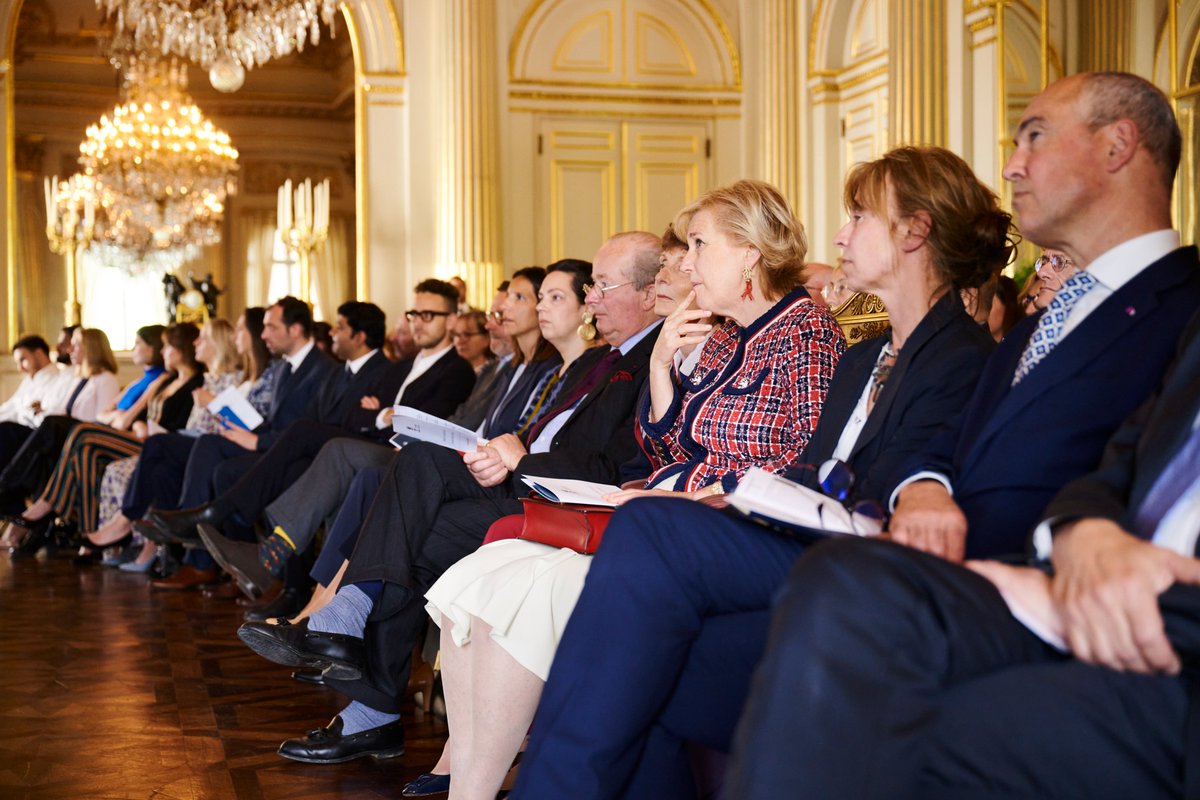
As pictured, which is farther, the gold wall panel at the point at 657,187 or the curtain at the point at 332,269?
the curtain at the point at 332,269

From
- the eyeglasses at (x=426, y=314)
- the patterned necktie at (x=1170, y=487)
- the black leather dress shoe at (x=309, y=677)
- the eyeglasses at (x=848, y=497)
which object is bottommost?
the black leather dress shoe at (x=309, y=677)

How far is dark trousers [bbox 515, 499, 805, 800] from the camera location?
1.73 m

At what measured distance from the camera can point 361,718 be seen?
116 inches

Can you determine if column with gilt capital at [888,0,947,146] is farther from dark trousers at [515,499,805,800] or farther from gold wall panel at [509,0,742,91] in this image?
dark trousers at [515,499,805,800]

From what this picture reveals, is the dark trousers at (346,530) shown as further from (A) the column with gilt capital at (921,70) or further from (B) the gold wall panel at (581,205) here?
(B) the gold wall panel at (581,205)

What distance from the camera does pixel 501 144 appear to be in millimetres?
9125

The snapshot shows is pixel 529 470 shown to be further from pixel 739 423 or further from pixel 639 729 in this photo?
pixel 639 729

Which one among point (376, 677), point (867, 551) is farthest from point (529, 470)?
point (867, 551)

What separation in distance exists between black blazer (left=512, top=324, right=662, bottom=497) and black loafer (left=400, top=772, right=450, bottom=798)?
0.78 metres

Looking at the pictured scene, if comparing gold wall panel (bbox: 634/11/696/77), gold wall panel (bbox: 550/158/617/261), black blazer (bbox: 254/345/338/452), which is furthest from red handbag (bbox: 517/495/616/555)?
gold wall panel (bbox: 634/11/696/77)

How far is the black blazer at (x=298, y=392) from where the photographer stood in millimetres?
5958

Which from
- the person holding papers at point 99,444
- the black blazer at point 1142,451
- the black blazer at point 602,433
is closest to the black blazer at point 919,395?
the black blazer at point 1142,451

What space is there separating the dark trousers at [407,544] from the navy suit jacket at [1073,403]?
1.52 meters

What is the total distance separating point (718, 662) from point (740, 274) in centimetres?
114
